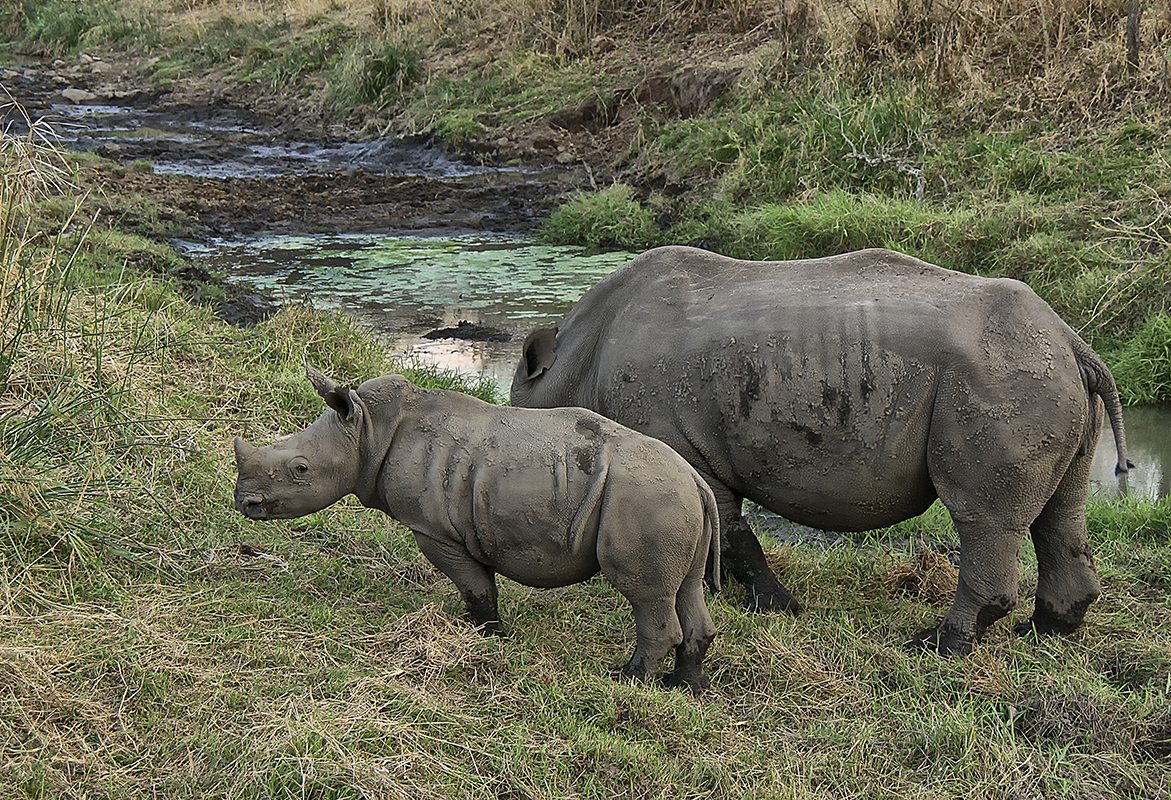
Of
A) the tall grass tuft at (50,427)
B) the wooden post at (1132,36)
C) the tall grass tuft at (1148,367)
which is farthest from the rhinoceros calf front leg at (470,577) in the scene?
the wooden post at (1132,36)

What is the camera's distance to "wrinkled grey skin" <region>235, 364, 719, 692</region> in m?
3.91

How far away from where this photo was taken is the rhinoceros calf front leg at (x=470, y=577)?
421 centimetres

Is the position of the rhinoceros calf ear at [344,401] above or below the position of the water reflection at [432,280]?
above

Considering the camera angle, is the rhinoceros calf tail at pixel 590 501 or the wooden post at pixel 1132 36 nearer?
the rhinoceros calf tail at pixel 590 501

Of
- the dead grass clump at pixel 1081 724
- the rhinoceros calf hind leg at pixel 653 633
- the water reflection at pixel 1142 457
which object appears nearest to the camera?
the dead grass clump at pixel 1081 724

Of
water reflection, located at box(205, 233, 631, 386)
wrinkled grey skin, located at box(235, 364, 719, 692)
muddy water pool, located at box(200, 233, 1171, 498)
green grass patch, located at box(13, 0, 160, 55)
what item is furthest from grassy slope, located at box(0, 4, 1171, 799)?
green grass patch, located at box(13, 0, 160, 55)

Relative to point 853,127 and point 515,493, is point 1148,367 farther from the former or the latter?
point 515,493

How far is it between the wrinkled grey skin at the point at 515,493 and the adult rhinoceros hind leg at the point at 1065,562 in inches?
53.4

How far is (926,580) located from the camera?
5.04 meters

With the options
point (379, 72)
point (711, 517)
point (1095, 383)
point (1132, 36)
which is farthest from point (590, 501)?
point (379, 72)

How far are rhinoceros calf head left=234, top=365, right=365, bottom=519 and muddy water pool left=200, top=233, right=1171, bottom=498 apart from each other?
3476 mm

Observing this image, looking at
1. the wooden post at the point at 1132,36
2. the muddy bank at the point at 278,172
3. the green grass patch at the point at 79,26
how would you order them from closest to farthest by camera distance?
the wooden post at the point at 1132,36 < the muddy bank at the point at 278,172 < the green grass patch at the point at 79,26

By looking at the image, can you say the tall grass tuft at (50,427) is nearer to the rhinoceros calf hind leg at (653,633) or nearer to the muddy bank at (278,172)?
the rhinoceros calf hind leg at (653,633)

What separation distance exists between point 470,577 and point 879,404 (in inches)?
62.0
